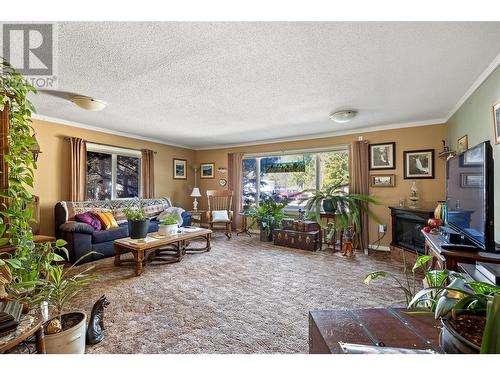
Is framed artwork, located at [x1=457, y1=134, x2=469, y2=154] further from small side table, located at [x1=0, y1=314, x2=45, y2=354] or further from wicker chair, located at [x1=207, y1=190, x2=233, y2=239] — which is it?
small side table, located at [x1=0, y1=314, x2=45, y2=354]

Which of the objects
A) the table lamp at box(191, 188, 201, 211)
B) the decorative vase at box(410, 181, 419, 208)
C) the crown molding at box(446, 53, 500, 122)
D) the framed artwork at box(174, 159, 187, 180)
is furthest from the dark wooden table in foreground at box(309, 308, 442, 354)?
the framed artwork at box(174, 159, 187, 180)

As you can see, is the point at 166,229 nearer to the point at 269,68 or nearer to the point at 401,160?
the point at 269,68

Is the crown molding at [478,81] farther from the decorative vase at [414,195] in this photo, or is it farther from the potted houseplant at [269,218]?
the potted houseplant at [269,218]

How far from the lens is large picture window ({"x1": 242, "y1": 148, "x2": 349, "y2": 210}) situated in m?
Result: 4.64

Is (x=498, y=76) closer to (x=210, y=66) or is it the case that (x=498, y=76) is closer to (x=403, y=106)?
(x=403, y=106)

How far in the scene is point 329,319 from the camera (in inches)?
34.1

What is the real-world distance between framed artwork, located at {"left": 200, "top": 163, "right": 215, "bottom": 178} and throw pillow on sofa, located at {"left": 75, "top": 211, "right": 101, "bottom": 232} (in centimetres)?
298

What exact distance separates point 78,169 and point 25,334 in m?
3.58

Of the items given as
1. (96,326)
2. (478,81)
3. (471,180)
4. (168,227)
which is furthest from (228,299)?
(478,81)

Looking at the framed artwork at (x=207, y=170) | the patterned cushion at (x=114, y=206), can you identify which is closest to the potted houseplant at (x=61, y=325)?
the patterned cushion at (x=114, y=206)

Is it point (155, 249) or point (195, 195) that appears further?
point (195, 195)

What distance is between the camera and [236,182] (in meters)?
5.62
